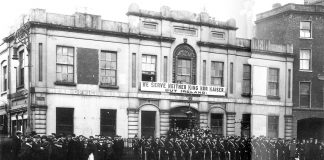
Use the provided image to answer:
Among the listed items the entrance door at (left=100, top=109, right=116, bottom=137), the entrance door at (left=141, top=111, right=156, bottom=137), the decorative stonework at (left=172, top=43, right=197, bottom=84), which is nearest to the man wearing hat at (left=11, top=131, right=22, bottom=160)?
the entrance door at (left=100, top=109, right=116, bottom=137)

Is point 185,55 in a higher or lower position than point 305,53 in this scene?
lower

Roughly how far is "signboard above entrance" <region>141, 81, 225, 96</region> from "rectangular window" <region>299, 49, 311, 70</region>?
25.0ft

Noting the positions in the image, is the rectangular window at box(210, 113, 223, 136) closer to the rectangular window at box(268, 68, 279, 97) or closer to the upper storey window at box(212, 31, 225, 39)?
the rectangular window at box(268, 68, 279, 97)

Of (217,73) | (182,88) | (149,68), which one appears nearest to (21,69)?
(149,68)

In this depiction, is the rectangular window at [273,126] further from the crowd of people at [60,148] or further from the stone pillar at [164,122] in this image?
the crowd of people at [60,148]

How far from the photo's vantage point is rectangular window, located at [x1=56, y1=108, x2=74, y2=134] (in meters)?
22.7

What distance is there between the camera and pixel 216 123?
2789 centimetres

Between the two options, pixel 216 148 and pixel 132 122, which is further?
pixel 132 122

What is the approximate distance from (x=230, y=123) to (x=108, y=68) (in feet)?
30.7

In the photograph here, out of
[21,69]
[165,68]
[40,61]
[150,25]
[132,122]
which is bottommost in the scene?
[132,122]

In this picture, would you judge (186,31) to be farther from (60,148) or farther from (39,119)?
(60,148)

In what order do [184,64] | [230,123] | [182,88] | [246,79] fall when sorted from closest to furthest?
[182,88], [184,64], [230,123], [246,79]

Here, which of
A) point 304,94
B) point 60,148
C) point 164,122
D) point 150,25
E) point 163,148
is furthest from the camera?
point 304,94

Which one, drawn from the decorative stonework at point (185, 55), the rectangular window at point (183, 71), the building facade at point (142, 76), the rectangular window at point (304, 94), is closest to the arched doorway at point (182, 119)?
the building facade at point (142, 76)
